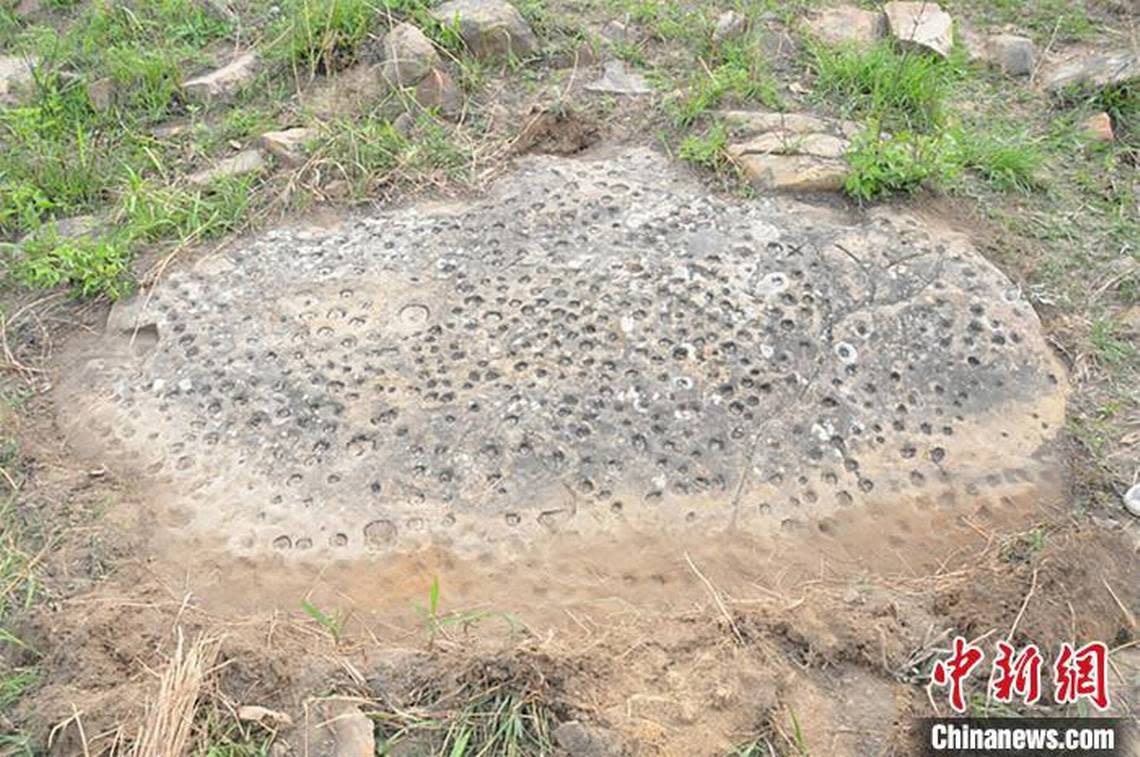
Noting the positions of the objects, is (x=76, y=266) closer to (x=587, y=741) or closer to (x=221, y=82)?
(x=221, y=82)

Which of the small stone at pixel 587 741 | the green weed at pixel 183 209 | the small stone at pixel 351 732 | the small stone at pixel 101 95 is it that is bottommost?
the green weed at pixel 183 209

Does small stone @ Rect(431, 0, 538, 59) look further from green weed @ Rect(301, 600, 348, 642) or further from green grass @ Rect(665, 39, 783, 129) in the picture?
green weed @ Rect(301, 600, 348, 642)

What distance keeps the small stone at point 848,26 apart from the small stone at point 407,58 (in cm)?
148

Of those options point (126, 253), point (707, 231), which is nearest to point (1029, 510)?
point (707, 231)

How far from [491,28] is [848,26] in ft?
4.59

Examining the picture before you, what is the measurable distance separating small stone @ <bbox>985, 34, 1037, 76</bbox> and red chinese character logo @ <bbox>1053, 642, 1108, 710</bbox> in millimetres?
2680

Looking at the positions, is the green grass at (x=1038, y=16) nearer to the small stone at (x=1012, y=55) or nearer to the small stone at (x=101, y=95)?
the small stone at (x=1012, y=55)

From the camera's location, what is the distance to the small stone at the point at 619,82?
13.3 feet

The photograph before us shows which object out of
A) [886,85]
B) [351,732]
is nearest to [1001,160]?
[886,85]

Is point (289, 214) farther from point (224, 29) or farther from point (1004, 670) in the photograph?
point (1004, 670)

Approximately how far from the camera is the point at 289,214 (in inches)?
143

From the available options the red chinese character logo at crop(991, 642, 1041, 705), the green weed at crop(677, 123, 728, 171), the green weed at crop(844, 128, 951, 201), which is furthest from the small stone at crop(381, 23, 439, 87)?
the red chinese character logo at crop(991, 642, 1041, 705)

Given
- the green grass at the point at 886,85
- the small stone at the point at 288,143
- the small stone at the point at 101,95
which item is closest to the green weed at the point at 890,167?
the green grass at the point at 886,85

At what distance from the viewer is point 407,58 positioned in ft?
13.0
